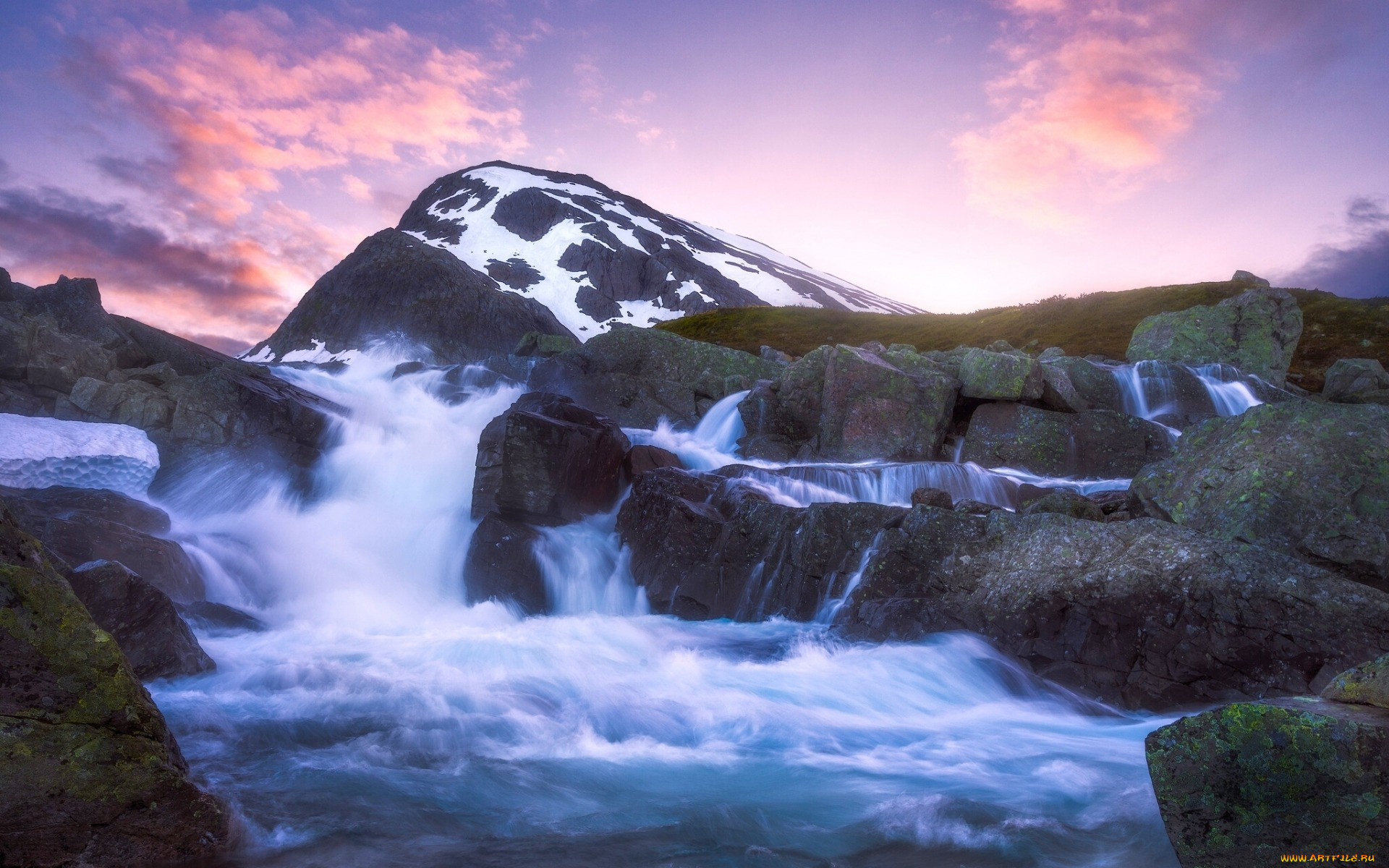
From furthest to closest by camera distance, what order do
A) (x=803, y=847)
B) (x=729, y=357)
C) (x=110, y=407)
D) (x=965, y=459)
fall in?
(x=729, y=357)
(x=965, y=459)
(x=110, y=407)
(x=803, y=847)

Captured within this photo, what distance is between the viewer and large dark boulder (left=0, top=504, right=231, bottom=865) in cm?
424

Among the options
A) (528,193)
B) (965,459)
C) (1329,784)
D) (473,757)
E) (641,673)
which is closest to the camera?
(1329,784)

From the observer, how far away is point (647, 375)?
26.4 m

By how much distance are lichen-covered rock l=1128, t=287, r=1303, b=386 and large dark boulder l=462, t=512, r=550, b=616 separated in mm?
22071

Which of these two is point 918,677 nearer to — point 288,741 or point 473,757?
point 473,757

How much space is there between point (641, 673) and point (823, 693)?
251 cm

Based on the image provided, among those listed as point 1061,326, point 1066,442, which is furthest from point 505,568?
point 1061,326

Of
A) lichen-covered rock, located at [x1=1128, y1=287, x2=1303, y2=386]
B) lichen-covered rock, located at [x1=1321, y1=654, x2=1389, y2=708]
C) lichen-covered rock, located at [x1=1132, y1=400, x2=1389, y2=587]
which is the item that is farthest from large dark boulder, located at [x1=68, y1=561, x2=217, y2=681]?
lichen-covered rock, located at [x1=1128, y1=287, x2=1303, y2=386]

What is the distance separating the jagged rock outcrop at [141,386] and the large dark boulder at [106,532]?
3428 millimetres

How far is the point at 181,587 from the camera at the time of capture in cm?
1202

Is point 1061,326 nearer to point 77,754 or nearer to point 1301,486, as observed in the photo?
point 1301,486

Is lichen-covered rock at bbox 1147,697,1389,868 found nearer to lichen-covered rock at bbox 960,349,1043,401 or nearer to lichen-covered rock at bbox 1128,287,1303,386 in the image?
lichen-covered rock at bbox 960,349,1043,401

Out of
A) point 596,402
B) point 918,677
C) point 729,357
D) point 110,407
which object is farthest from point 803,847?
point 729,357

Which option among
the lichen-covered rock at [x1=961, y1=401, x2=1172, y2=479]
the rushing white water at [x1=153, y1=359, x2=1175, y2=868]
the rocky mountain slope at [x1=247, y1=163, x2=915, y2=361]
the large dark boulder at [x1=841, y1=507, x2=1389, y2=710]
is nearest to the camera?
the rushing white water at [x1=153, y1=359, x2=1175, y2=868]
